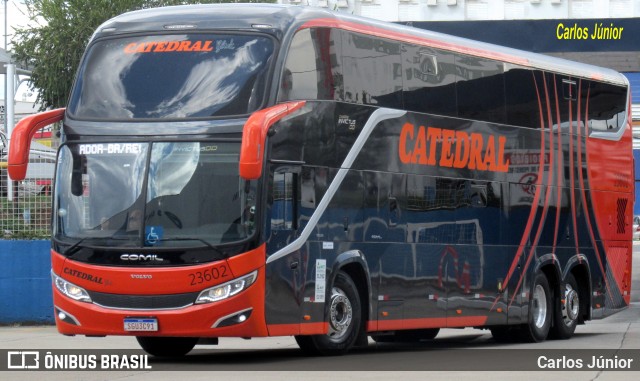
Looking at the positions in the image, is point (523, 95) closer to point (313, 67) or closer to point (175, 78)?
point (313, 67)

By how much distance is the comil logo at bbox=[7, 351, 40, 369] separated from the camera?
15.5 meters

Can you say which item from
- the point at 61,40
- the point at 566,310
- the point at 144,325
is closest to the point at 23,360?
the point at 144,325

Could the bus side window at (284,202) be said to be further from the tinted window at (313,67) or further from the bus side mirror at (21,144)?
the bus side mirror at (21,144)

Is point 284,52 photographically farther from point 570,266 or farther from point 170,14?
point 570,266

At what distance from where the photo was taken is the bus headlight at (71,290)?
15.5m

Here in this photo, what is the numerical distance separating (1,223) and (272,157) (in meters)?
9.20

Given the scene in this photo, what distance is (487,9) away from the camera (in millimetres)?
63750

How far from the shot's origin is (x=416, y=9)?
63.2 meters

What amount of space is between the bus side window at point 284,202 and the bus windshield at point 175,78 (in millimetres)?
832

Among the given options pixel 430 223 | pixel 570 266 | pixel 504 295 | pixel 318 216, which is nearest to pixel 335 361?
pixel 318 216

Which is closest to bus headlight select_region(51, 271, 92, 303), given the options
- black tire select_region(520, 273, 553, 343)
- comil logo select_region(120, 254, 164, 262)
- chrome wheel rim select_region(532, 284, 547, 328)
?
comil logo select_region(120, 254, 164, 262)

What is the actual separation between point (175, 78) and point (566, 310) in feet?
30.3

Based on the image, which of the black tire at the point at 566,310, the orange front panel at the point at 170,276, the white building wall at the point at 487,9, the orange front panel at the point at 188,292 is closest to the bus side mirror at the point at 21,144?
the orange front panel at the point at 170,276

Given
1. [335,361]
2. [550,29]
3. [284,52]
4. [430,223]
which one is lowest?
[335,361]
